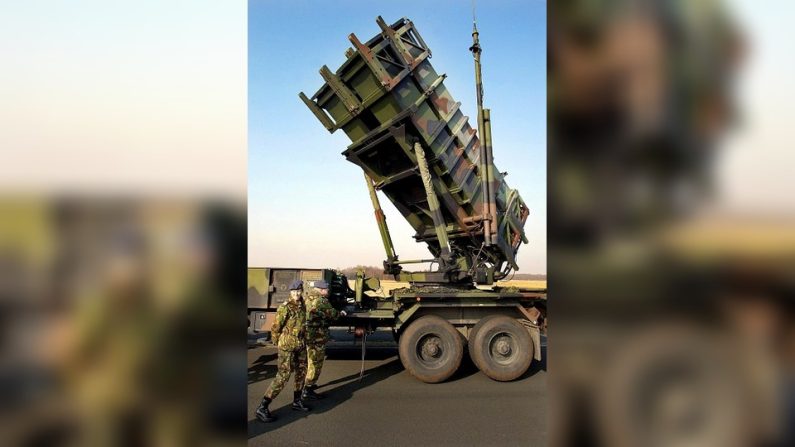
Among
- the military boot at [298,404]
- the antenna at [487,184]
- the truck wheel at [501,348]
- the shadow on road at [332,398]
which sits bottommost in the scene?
the shadow on road at [332,398]

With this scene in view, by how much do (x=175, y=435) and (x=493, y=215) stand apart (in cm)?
704

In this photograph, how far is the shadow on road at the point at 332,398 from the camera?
4.99m

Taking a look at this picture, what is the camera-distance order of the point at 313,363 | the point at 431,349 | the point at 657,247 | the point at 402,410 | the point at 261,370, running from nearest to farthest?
the point at 657,247 < the point at 402,410 < the point at 313,363 < the point at 431,349 < the point at 261,370

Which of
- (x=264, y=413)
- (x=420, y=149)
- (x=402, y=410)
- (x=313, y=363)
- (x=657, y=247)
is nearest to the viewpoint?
(x=657, y=247)

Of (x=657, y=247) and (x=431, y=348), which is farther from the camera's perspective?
(x=431, y=348)

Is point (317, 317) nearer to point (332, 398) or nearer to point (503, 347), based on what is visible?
point (332, 398)

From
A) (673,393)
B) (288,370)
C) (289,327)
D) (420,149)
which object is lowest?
(288,370)

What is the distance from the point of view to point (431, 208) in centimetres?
766

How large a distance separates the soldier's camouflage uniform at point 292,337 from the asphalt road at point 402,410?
0.53m

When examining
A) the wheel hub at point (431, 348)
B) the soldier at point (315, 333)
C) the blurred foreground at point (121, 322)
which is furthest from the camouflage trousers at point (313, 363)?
the blurred foreground at point (121, 322)

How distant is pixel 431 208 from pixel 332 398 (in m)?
3.47

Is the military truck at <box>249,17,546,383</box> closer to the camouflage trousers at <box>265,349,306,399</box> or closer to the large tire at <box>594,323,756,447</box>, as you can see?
the camouflage trousers at <box>265,349,306,399</box>

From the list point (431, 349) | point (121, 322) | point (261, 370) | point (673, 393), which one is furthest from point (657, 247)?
point (261, 370)

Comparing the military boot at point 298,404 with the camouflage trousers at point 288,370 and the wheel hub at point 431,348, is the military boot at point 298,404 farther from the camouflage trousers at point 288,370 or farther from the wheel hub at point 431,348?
the wheel hub at point 431,348
